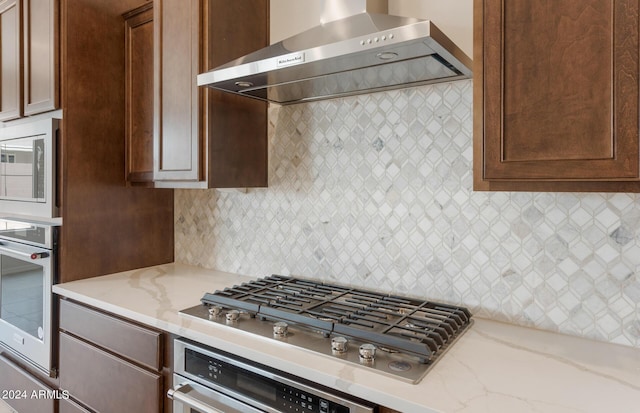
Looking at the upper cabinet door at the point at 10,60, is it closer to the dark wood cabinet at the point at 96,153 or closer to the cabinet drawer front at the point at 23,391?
the dark wood cabinet at the point at 96,153

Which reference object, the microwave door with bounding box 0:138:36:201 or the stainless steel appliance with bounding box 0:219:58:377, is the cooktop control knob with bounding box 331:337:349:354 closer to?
the stainless steel appliance with bounding box 0:219:58:377

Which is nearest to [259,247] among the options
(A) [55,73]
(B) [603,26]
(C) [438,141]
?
(C) [438,141]

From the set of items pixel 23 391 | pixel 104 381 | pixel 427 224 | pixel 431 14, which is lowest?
pixel 23 391

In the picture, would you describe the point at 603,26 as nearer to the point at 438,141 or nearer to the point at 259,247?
the point at 438,141

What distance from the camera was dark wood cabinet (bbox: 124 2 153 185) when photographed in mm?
2049

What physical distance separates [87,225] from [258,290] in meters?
1.04

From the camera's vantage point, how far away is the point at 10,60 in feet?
7.24

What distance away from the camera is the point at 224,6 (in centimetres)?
175

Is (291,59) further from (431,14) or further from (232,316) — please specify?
(232,316)

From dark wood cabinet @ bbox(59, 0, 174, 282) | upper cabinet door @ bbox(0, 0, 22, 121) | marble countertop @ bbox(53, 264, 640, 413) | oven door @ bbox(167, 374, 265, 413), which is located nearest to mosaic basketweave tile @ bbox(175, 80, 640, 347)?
marble countertop @ bbox(53, 264, 640, 413)

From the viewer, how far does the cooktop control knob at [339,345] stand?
43.8 inches

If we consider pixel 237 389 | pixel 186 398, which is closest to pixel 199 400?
pixel 186 398

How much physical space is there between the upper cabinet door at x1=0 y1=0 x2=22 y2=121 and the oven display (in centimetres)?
179

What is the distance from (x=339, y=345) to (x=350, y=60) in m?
0.87
